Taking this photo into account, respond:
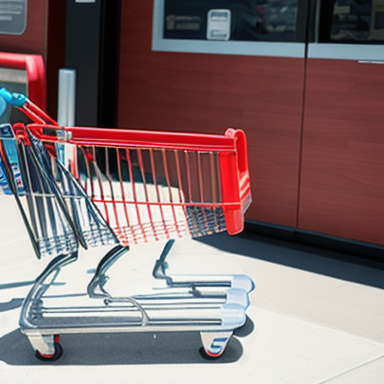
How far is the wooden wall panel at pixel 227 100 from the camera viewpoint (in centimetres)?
525

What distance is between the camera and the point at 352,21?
193 inches

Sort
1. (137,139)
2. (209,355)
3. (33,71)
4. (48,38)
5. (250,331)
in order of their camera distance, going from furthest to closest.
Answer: (48,38) → (33,71) → (250,331) → (209,355) → (137,139)

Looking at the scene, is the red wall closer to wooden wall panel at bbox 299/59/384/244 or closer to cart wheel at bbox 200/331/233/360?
wooden wall panel at bbox 299/59/384/244

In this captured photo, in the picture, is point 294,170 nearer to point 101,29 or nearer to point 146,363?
point 101,29

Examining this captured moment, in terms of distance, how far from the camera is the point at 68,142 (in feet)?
10.6

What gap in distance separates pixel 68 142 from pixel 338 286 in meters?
1.89

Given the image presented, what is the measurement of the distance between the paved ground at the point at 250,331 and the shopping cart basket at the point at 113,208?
0.44ft

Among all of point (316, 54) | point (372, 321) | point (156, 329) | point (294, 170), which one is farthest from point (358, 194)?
point (156, 329)

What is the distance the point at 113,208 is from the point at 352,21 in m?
2.25

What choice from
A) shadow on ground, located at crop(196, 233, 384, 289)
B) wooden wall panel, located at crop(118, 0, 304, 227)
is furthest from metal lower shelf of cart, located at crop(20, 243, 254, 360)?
wooden wall panel, located at crop(118, 0, 304, 227)

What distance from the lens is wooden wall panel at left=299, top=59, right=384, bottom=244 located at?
15.9ft

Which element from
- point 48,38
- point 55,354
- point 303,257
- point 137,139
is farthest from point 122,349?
point 48,38

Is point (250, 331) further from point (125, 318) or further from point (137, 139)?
point (137, 139)

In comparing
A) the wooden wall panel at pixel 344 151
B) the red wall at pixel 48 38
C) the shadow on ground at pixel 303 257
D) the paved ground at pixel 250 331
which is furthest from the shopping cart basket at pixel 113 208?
the red wall at pixel 48 38
